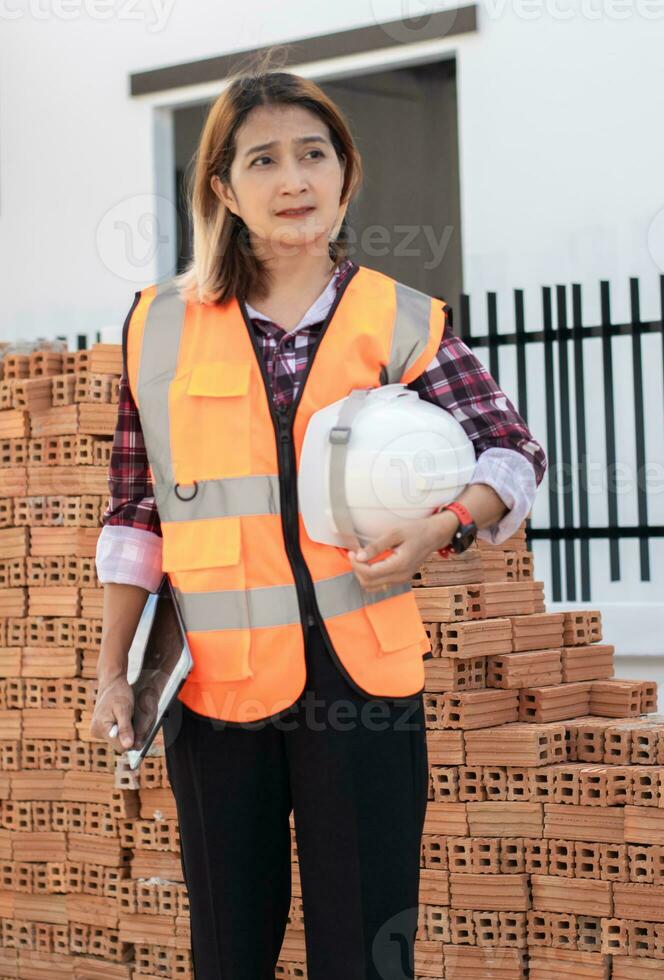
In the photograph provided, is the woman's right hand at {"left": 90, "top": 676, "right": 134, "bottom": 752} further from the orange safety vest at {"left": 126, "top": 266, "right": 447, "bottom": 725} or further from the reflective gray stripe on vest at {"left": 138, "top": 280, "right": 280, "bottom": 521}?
the reflective gray stripe on vest at {"left": 138, "top": 280, "right": 280, "bottom": 521}

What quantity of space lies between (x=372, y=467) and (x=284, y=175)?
575mm

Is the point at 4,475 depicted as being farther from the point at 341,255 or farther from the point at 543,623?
the point at 341,255

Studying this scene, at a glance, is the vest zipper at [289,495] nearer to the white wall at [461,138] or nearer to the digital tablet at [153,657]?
the digital tablet at [153,657]

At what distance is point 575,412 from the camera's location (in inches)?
263

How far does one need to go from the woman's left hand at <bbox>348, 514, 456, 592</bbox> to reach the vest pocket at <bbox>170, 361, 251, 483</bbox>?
28 centimetres

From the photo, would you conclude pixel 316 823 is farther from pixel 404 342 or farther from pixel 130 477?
pixel 404 342

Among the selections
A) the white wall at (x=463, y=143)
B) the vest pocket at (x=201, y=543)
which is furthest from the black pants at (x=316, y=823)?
the white wall at (x=463, y=143)

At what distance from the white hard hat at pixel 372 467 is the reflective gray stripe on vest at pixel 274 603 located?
0.08 metres

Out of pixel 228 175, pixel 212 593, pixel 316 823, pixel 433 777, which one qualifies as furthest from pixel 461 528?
pixel 433 777

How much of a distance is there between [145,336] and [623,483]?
455 centimetres

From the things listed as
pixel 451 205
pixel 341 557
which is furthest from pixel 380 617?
pixel 451 205

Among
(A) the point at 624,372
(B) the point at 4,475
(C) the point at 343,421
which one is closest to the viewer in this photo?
(C) the point at 343,421

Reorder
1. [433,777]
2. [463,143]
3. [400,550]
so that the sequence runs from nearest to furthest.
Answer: [400,550] → [433,777] → [463,143]

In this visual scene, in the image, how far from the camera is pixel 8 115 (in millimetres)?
8734
